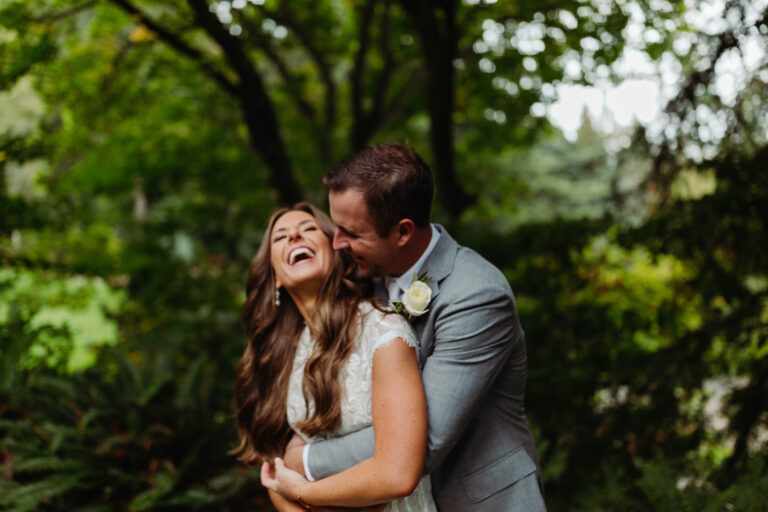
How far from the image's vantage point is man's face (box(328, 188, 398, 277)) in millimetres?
1812

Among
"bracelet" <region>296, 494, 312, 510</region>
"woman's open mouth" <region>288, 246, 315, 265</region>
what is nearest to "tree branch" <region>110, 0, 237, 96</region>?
"woman's open mouth" <region>288, 246, 315, 265</region>

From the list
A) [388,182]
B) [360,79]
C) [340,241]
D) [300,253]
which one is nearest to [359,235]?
[340,241]

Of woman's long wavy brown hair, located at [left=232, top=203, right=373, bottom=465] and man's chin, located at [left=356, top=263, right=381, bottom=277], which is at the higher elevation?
man's chin, located at [left=356, top=263, right=381, bottom=277]

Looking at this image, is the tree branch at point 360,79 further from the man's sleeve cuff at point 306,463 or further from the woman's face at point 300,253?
the man's sleeve cuff at point 306,463

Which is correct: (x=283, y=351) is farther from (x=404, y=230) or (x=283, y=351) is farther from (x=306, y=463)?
(x=404, y=230)

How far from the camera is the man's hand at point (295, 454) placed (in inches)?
79.7

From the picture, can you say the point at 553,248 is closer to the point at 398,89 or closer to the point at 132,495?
the point at 132,495

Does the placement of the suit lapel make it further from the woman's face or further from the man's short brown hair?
the woman's face

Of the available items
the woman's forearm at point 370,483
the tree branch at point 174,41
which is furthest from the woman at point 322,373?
the tree branch at point 174,41

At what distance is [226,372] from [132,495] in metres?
1.70

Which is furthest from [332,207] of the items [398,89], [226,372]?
[398,89]

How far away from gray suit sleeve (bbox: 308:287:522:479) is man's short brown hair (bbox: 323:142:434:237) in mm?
327

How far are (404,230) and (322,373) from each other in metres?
0.61

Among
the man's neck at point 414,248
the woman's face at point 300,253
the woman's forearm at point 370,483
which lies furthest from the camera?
the woman's face at point 300,253
